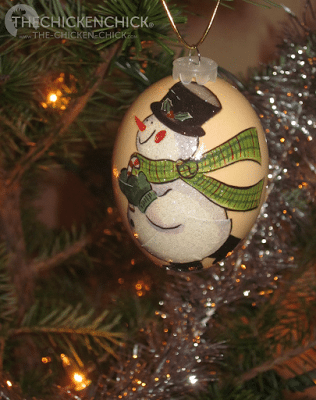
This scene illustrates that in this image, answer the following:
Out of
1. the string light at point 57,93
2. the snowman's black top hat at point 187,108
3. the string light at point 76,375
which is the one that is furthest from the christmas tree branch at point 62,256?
the snowman's black top hat at point 187,108

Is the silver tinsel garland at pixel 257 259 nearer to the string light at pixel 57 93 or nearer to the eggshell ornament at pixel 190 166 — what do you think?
the eggshell ornament at pixel 190 166

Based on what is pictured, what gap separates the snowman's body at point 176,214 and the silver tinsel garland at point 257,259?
0.13 m

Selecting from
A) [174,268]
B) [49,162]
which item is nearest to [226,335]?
[174,268]

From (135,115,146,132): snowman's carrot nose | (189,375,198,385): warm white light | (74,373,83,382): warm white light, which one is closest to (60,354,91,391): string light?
(74,373,83,382): warm white light

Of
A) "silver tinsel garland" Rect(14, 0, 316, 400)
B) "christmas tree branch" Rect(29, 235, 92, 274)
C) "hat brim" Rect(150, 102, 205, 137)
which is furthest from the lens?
"christmas tree branch" Rect(29, 235, 92, 274)

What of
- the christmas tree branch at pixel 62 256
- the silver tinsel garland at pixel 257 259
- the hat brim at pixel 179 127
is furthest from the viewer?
the christmas tree branch at pixel 62 256

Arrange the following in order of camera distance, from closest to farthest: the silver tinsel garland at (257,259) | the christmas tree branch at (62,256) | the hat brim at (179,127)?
the hat brim at (179,127) → the silver tinsel garland at (257,259) → the christmas tree branch at (62,256)

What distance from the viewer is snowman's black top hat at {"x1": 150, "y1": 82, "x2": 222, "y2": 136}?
384 mm

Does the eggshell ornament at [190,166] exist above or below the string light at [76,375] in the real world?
above

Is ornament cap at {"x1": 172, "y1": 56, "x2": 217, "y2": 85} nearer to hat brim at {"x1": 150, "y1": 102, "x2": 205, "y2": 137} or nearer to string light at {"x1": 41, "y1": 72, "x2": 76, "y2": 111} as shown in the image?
hat brim at {"x1": 150, "y1": 102, "x2": 205, "y2": 137}

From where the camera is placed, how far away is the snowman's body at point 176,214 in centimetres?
38

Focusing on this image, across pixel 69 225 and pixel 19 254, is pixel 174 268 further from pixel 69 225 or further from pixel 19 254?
pixel 69 225

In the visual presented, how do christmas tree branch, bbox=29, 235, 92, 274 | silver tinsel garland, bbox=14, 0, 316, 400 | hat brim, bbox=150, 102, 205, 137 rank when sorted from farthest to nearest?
christmas tree branch, bbox=29, 235, 92, 274 < silver tinsel garland, bbox=14, 0, 316, 400 < hat brim, bbox=150, 102, 205, 137

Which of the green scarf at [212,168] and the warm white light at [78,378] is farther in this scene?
the warm white light at [78,378]
